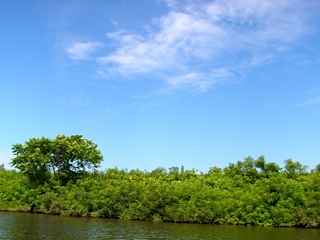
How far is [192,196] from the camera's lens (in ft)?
164

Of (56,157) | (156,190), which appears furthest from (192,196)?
(56,157)

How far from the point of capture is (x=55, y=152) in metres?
60.4

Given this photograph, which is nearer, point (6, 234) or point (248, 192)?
point (6, 234)

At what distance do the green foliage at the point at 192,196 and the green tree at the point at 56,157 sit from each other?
6.68ft

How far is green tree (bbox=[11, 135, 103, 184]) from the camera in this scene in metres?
59.0

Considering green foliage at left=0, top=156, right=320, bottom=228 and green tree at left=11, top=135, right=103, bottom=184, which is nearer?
green foliage at left=0, top=156, right=320, bottom=228

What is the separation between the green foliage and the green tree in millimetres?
2037

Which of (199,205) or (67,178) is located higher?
(67,178)

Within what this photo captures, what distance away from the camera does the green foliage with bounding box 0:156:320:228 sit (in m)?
45.9

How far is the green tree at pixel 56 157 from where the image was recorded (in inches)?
2324

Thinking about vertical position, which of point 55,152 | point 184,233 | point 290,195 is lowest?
point 184,233

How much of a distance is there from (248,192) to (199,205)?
6.78m

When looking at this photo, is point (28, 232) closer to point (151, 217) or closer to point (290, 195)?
point (151, 217)

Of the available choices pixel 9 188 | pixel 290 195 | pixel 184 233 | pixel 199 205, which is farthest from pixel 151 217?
pixel 9 188
